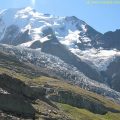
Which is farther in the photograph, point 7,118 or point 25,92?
point 25,92

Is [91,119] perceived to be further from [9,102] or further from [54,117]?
[9,102]

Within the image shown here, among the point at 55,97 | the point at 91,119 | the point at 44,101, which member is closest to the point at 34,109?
the point at 44,101

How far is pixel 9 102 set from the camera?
5722cm

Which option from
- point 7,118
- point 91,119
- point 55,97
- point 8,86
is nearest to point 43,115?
point 8,86

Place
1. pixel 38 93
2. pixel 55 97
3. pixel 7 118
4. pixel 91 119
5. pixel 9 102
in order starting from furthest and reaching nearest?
1. pixel 55 97
2. pixel 91 119
3. pixel 38 93
4. pixel 9 102
5. pixel 7 118

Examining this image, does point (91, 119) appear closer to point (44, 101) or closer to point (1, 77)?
point (44, 101)

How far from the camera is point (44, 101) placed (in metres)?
74.9

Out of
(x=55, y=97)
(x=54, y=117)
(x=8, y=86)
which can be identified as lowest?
(x=55, y=97)

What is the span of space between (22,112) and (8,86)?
222 inches

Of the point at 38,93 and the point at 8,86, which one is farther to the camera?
the point at 38,93

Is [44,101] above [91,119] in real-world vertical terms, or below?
above

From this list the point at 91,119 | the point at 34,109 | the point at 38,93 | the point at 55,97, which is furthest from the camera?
the point at 55,97

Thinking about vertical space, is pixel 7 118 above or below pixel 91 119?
above

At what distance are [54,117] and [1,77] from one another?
9736 millimetres
